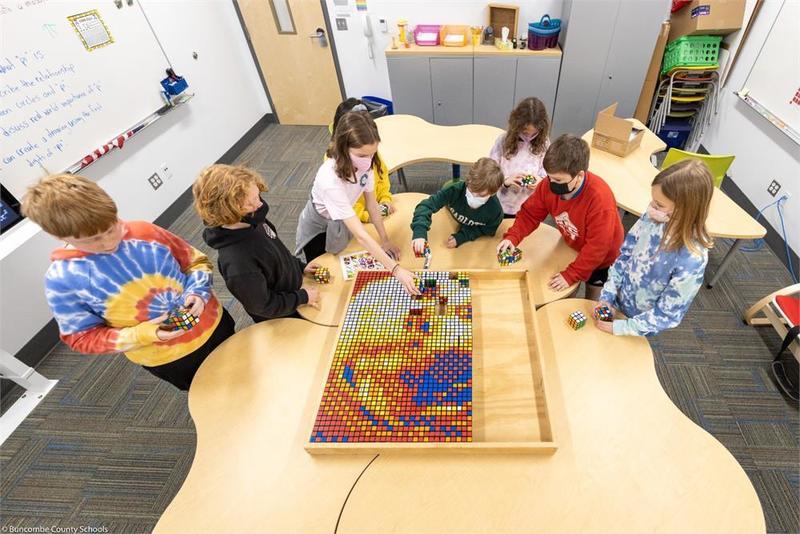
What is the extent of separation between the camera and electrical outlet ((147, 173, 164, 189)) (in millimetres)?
3623

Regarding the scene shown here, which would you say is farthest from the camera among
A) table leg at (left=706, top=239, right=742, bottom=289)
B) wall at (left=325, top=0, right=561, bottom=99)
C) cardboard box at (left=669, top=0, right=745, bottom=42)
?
wall at (left=325, top=0, right=561, bottom=99)

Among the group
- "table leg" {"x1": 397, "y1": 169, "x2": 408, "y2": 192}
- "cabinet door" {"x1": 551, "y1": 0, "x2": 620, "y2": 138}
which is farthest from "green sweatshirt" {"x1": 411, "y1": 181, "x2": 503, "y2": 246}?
"cabinet door" {"x1": 551, "y1": 0, "x2": 620, "y2": 138}

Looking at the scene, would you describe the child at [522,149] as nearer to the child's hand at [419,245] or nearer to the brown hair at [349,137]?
the child's hand at [419,245]

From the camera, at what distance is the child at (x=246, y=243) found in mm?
1373

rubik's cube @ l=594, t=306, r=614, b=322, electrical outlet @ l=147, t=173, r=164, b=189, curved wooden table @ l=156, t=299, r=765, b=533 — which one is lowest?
electrical outlet @ l=147, t=173, r=164, b=189

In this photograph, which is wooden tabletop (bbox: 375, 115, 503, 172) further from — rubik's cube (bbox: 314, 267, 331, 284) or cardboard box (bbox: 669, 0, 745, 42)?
cardboard box (bbox: 669, 0, 745, 42)

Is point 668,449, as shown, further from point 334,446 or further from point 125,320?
point 125,320

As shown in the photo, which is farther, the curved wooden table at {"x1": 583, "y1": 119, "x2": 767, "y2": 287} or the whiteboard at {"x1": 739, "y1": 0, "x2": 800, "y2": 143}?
the whiteboard at {"x1": 739, "y1": 0, "x2": 800, "y2": 143}

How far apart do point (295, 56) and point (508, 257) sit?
4.15 m

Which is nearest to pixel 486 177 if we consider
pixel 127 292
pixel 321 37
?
pixel 127 292

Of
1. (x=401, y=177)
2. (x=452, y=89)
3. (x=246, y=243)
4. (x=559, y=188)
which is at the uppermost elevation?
(x=246, y=243)

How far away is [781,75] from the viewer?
2.95 meters

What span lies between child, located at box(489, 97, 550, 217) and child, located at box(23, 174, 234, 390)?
164 centimetres

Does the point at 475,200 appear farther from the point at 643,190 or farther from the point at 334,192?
the point at 643,190
